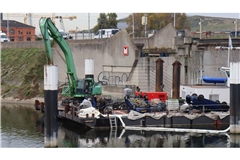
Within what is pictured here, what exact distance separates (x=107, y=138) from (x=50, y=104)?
5.49 metres

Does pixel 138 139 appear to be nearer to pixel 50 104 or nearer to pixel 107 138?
pixel 107 138

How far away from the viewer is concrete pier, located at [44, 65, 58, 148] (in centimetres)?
2411

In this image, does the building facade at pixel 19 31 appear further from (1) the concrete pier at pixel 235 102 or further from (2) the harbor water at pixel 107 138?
(1) the concrete pier at pixel 235 102

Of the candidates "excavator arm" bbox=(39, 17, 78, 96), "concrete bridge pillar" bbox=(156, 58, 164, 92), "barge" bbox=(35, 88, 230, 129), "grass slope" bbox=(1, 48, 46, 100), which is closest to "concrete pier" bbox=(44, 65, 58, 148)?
"barge" bbox=(35, 88, 230, 129)

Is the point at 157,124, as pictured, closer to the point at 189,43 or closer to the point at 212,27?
the point at 189,43

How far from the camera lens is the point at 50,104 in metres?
24.4

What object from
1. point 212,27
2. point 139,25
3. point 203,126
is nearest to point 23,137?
point 203,126

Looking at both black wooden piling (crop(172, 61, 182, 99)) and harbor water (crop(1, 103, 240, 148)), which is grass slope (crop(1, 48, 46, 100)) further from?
harbor water (crop(1, 103, 240, 148))

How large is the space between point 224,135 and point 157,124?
13.8 feet

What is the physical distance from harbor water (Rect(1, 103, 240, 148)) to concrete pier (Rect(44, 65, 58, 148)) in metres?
2.17

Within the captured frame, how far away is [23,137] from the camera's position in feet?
95.3

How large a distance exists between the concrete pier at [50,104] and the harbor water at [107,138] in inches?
85.4

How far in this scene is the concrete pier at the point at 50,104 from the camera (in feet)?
79.1

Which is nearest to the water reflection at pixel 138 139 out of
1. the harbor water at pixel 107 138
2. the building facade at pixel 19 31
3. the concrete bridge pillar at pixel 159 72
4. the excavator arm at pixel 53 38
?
the harbor water at pixel 107 138
